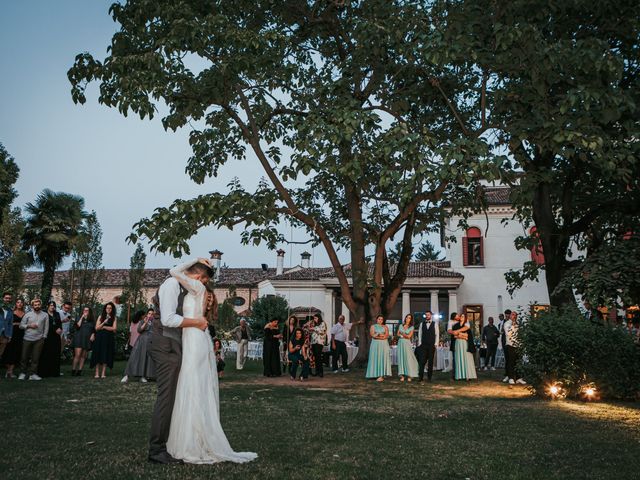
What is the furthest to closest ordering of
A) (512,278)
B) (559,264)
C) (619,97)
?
(512,278)
(559,264)
(619,97)

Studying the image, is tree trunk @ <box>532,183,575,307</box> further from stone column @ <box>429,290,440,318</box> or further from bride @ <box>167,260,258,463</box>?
stone column @ <box>429,290,440,318</box>

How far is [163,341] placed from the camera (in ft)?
17.7

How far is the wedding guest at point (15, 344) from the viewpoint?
14500mm

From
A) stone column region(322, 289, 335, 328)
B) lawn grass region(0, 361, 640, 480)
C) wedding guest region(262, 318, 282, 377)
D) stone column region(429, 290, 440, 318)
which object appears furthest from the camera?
stone column region(322, 289, 335, 328)

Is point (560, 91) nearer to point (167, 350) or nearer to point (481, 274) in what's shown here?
point (167, 350)

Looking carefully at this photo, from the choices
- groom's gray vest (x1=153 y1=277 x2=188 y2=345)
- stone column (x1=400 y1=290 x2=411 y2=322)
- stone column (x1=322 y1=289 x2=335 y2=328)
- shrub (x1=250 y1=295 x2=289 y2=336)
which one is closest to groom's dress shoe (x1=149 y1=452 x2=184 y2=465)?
groom's gray vest (x1=153 y1=277 x2=188 y2=345)

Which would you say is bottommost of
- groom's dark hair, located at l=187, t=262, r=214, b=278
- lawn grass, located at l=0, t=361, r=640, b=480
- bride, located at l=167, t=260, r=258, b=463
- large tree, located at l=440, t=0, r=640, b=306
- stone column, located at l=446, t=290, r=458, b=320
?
lawn grass, located at l=0, t=361, r=640, b=480

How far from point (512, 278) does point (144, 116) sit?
42.1ft

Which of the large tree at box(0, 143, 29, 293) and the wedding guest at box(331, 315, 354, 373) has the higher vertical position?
the large tree at box(0, 143, 29, 293)

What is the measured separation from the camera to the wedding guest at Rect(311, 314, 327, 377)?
677 inches

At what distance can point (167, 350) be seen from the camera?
5.39 meters

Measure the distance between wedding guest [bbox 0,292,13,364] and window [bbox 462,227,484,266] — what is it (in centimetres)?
3195

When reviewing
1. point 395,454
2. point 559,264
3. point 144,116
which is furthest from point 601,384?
point 144,116

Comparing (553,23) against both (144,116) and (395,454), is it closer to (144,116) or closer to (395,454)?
(144,116)
